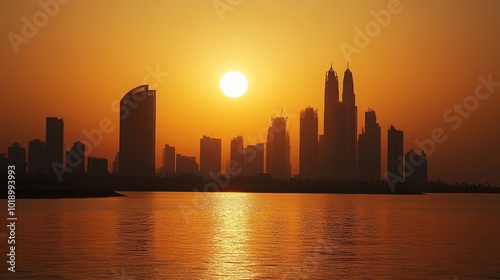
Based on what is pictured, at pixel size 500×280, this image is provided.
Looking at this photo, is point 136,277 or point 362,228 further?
point 362,228

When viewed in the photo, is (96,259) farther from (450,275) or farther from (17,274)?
(450,275)

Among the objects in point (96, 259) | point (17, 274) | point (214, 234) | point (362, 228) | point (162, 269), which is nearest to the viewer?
point (17, 274)

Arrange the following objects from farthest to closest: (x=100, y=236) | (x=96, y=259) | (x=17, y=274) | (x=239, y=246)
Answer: (x=100, y=236) < (x=239, y=246) < (x=96, y=259) < (x=17, y=274)

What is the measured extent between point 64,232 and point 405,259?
38963mm

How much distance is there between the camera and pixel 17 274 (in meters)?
48.5

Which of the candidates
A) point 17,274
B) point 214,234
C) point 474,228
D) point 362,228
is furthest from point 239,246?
point 474,228

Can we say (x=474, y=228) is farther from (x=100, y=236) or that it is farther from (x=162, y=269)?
(x=162, y=269)

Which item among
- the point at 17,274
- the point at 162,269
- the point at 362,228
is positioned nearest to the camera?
the point at 17,274

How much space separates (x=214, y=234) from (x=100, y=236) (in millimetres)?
13533

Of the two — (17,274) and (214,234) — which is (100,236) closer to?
(214,234)

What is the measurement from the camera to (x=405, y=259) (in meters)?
60.9

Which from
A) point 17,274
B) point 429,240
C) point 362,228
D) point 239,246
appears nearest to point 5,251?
point 17,274

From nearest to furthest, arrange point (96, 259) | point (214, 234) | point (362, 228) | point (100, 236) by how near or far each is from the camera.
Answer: point (96, 259) < point (100, 236) < point (214, 234) < point (362, 228)

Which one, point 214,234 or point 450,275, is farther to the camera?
point 214,234
